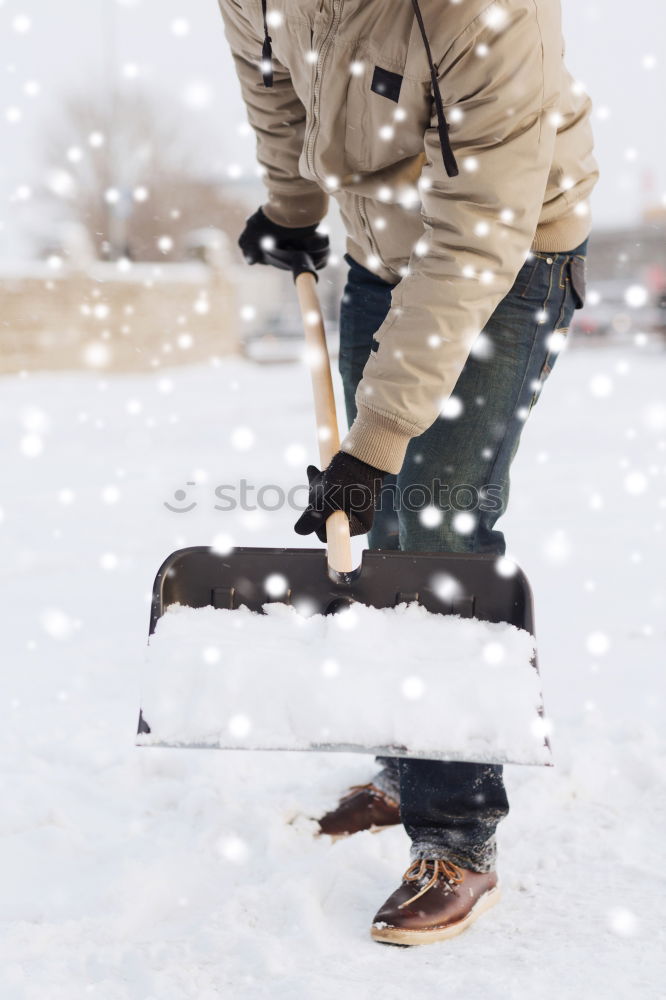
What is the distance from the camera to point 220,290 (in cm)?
2073

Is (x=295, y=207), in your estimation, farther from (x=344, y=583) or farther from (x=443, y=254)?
(x=344, y=583)

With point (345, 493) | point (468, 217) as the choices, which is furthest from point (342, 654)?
point (468, 217)

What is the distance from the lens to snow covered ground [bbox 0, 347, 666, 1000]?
57.9 inches

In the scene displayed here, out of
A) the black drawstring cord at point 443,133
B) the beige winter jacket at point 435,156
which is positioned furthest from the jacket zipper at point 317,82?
the black drawstring cord at point 443,133

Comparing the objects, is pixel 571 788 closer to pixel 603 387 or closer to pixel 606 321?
pixel 603 387

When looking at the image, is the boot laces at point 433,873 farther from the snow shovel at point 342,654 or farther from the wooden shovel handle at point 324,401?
the wooden shovel handle at point 324,401

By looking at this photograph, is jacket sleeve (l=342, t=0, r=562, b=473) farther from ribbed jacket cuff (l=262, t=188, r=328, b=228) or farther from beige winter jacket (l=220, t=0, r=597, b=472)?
ribbed jacket cuff (l=262, t=188, r=328, b=228)

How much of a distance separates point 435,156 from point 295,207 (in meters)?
0.86

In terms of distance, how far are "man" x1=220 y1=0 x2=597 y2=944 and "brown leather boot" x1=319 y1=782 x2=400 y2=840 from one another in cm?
2

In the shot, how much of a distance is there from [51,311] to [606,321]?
13.1m

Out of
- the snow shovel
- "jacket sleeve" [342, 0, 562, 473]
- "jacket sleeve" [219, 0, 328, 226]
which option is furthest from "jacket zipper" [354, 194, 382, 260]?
"jacket sleeve" [219, 0, 328, 226]

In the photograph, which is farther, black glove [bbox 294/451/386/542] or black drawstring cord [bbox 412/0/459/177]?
black glove [bbox 294/451/386/542]

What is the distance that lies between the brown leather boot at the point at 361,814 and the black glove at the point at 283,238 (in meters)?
1.34

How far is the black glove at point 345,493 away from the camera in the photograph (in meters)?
1.59
